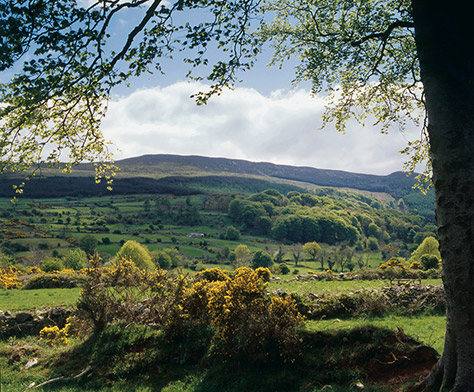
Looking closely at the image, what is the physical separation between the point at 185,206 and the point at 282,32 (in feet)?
583

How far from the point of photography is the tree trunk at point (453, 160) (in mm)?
5211

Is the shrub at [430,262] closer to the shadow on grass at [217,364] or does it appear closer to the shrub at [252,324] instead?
the shadow on grass at [217,364]

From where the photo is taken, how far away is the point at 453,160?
5.33m

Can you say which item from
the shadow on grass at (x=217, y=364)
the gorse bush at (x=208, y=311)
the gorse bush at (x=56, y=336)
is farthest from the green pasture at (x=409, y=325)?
the gorse bush at (x=56, y=336)

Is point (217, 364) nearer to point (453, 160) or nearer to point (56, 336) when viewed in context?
point (453, 160)

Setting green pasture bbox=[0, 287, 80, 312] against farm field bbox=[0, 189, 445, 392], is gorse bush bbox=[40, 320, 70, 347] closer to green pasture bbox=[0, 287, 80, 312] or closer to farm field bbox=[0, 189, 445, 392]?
farm field bbox=[0, 189, 445, 392]

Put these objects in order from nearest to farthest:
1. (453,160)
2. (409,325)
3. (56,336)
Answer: (453,160) < (409,325) < (56,336)

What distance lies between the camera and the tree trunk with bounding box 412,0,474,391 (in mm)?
5211

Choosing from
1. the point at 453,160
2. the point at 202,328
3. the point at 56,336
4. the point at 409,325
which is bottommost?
the point at 56,336

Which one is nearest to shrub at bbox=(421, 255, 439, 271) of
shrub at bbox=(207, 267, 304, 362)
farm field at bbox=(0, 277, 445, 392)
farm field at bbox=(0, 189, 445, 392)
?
farm field at bbox=(0, 189, 445, 392)

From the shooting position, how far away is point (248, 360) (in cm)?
901

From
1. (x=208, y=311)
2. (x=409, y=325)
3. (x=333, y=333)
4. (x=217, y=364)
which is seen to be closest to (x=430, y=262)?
(x=409, y=325)

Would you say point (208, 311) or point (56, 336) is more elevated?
point (208, 311)

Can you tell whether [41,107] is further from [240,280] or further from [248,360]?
[248,360]
